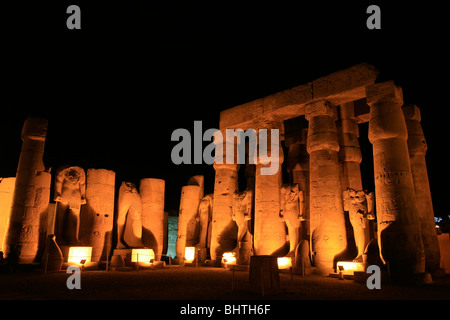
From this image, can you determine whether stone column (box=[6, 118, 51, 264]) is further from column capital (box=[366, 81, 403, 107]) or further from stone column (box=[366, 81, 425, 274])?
column capital (box=[366, 81, 403, 107])

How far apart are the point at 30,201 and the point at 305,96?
11.6 metres

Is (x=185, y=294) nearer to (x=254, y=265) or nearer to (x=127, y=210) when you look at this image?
(x=254, y=265)

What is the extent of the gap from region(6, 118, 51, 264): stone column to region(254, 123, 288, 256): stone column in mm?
8430

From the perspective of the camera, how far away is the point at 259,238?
560 inches

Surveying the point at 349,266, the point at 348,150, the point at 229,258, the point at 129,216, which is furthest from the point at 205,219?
the point at 349,266

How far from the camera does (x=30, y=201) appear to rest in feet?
42.7

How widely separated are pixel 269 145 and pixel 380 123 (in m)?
4.78

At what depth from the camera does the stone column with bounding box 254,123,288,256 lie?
45.7ft

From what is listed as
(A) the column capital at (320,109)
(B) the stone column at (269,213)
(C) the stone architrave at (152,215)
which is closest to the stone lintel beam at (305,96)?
(A) the column capital at (320,109)

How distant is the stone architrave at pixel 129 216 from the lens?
1490 cm

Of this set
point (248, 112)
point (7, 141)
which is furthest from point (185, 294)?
point (7, 141)

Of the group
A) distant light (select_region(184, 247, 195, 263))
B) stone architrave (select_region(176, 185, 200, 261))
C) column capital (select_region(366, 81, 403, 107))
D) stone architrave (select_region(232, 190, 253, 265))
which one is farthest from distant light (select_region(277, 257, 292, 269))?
stone architrave (select_region(176, 185, 200, 261))

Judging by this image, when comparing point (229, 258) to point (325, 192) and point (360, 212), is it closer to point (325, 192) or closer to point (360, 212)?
point (325, 192)

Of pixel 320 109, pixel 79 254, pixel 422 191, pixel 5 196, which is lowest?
pixel 79 254
